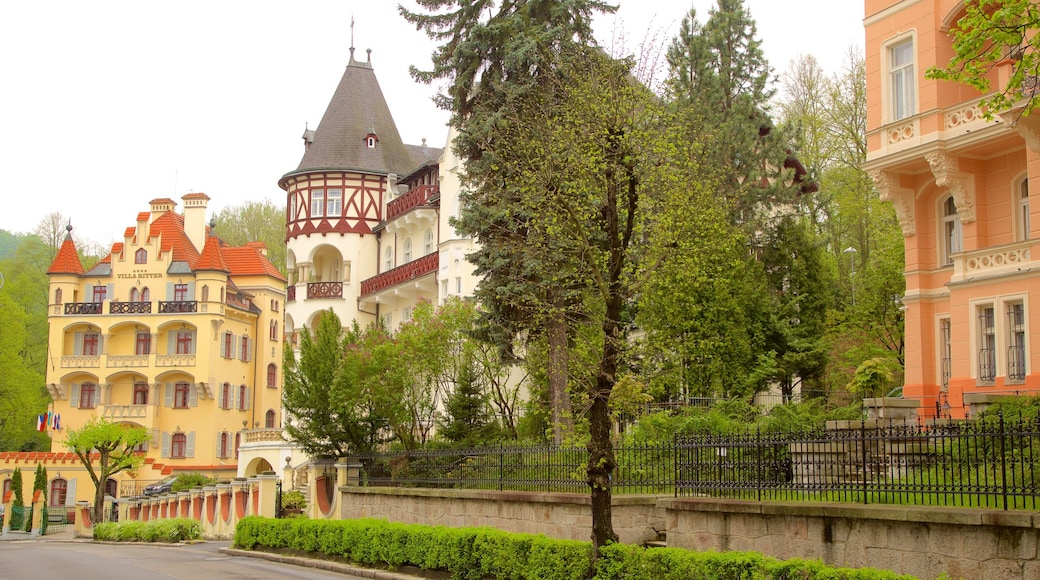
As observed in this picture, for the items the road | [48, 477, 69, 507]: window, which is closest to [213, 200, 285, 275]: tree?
[48, 477, 69, 507]: window

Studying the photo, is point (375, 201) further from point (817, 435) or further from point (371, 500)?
point (817, 435)

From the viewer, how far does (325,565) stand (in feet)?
83.2

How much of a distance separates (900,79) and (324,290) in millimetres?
34759

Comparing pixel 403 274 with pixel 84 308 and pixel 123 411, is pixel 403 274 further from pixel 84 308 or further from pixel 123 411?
pixel 84 308

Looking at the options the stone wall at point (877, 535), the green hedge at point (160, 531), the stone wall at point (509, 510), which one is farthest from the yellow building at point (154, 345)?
the stone wall at point (877, 535)

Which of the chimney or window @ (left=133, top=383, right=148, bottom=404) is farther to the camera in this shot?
the chimney

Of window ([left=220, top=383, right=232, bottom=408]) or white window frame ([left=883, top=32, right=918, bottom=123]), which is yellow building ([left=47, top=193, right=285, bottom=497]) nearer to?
window ([left=220, top=383, right=232, bottom=408])

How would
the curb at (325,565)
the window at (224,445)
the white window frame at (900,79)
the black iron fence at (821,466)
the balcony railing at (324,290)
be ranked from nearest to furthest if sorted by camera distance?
the black iron fence at (821,466) < the curb at (325,565) < the white window frame at (900,79) < the balcony railing at (324,290) < the window at (224,445)

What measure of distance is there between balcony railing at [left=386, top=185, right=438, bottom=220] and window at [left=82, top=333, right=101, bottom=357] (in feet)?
73.3

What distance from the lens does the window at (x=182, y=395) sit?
65500 mm

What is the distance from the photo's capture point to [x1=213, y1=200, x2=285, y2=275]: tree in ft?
266

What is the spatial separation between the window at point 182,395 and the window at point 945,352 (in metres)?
49.9

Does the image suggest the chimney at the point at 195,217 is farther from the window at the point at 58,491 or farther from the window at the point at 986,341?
the window at the point at 986,341

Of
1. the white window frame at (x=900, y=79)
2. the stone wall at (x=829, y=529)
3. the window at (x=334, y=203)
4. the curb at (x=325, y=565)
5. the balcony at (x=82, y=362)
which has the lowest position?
the curb at (x=325, y=565)
